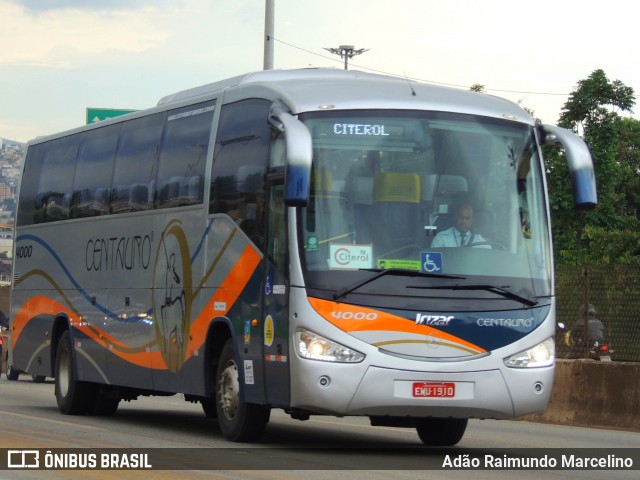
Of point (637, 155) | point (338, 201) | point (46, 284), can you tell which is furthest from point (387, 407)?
point (637, 155)

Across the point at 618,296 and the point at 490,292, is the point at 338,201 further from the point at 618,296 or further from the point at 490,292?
the point at 618,296

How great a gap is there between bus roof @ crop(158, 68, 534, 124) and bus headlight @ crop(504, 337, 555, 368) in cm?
222

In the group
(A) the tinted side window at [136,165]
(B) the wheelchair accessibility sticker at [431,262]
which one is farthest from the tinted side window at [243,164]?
(A) the tinted side window at [136,165]

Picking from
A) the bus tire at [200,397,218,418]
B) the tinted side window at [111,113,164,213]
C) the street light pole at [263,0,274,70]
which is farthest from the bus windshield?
the street light pole at [263,0,274,70]

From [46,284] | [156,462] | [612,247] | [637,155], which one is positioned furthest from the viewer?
[637,155]

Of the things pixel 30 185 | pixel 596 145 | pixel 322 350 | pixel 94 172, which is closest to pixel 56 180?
pixel 30 185

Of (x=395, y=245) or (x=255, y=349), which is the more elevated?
(x=395, y=245)

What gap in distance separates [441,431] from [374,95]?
367 centimetres

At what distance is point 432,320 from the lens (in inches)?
490

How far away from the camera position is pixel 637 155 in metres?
83.8

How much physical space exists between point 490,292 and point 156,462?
3350 millimetres

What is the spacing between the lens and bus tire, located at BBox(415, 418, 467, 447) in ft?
47.8

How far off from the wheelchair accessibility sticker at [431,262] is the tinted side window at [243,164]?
5.41ft

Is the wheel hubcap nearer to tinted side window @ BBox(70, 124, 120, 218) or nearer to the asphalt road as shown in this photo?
the asphalt road
